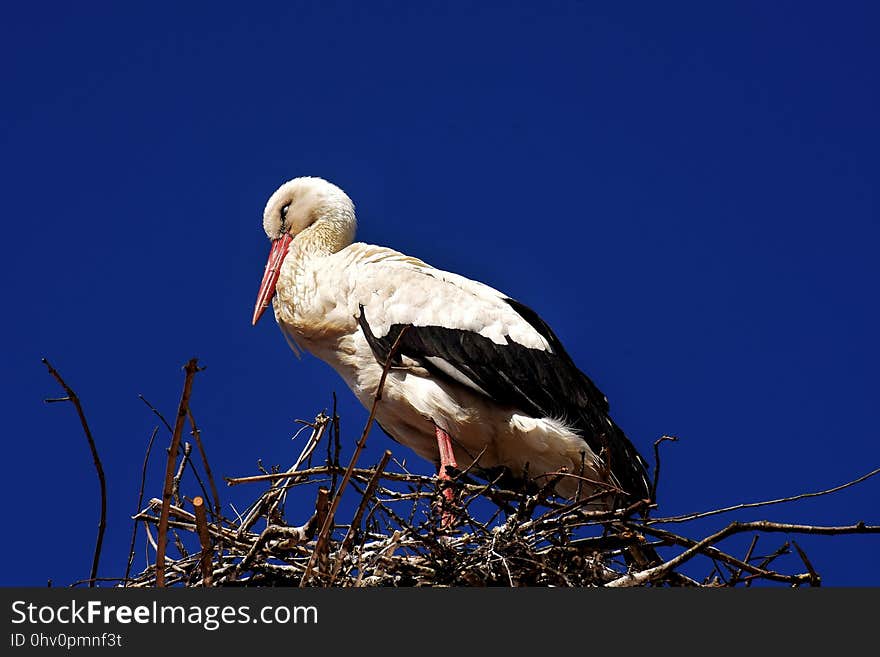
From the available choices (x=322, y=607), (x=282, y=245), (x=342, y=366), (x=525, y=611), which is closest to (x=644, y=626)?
(x=525, y=611)

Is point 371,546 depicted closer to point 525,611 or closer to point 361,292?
point 525,611

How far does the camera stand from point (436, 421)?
5.13 metres

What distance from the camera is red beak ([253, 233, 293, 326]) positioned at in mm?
5773

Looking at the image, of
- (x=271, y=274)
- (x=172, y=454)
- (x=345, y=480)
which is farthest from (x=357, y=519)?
(x=271, y=274)

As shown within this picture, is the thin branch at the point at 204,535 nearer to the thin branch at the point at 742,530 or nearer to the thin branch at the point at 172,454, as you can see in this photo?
→ the thin branch at the point at 172,454

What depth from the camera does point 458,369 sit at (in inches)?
203

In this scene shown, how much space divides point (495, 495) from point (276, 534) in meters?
0.71

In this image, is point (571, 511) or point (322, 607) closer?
point (322, 607)

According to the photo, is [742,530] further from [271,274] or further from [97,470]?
[271,274]

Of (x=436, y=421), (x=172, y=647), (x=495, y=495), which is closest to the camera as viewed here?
(x=172, y=647)

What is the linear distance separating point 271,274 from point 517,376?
1.33m

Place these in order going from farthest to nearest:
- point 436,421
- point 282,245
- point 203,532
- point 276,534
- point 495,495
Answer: point 282,245, point 436,421, point 495,495, point 276,534, point 203,532

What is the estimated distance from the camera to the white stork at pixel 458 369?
5121 mm

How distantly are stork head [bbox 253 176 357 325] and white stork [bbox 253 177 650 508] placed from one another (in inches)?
11.5
